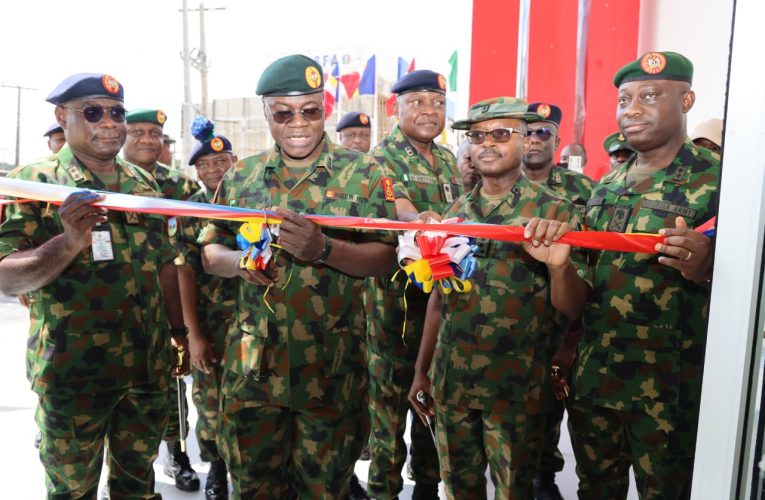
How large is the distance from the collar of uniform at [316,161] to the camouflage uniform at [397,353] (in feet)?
3.83

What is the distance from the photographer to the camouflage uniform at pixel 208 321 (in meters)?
3.76

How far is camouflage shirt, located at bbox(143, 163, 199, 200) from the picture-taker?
165 inches

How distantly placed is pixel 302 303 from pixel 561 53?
19.9ft

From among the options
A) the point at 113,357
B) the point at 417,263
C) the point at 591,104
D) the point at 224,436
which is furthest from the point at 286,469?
the point at 591,104

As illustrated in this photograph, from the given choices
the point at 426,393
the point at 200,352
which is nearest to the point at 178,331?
the point at 200,352

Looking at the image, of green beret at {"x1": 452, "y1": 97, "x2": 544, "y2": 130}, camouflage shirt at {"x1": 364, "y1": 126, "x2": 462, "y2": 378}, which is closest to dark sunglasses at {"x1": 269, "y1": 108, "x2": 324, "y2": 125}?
green beret at {"x1": 452, "y1": 97, "x2": 544, "y2": 130}

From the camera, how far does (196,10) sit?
22.1 meters

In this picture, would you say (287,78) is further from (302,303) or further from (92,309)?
(92,309)

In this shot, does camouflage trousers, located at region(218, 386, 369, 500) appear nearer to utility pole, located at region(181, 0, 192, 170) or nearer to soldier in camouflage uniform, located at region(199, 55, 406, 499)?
soldier in camouflage uniform, located at region(199, 55, 406, 499)

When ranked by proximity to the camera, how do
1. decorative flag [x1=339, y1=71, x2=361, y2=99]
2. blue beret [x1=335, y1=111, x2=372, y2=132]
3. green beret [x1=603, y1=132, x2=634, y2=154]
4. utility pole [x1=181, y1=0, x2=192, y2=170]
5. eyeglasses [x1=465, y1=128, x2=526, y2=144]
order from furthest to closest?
utility pole [x1=181, y1=0, x2=192, y2=170]
decorative flag [x1=339, y1=71, x2=361, y2=99]
blue beret [x1=335, y1=111, x2=372, y2=132]
green beret [x1=603, y1=132, x2=634, y2=154]
eyeglasses [x1=465, y1=128, x2=526, y2=144]

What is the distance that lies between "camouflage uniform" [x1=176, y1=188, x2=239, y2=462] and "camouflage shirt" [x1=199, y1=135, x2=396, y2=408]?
1.21 metres

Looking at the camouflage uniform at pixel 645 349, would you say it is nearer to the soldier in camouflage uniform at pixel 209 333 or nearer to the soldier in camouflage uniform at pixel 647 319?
the soldier in camouflage uniform at pixel 647 319

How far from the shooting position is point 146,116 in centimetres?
416

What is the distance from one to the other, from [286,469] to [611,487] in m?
1.45
